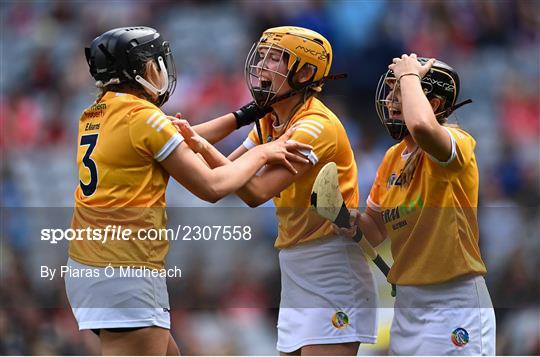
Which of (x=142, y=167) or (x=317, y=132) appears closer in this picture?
(x=142, y=167)

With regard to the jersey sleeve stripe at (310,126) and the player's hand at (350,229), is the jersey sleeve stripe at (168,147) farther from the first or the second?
the player's hand at (350,229)

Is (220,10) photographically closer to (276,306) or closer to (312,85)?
(276,306)

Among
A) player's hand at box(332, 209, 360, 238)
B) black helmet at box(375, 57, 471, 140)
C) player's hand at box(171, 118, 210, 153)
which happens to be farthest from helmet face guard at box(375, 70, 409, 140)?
player's hand at box(171, 118, 210, 153)

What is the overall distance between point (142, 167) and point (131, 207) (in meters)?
0.15

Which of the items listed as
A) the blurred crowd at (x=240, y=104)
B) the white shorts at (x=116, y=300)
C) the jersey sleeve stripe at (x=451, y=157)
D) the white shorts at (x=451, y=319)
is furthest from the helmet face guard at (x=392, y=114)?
the blurred crowd at (x=240, y=104)

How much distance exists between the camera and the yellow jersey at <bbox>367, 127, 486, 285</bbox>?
4020 mm

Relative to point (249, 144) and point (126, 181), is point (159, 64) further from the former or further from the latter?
point (249, 144)

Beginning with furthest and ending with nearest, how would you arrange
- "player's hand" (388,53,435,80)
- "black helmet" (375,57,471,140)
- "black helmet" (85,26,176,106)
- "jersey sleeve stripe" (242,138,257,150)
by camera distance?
1. "jersey sleeve stripe" (242,138,257,150)
2. "black helmet" (375,57,471,140)
3. "player's hand" (388,53,435,80)
4. "black helmet" (85,26,176,106)

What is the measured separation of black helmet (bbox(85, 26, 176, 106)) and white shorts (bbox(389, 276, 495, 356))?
4.35ft

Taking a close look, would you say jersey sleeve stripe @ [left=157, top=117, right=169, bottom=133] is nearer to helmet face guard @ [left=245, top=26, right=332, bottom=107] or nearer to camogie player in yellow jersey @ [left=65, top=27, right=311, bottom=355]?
camogie player in yellow jersey @ [left=65, top=27, right=311, bottom=355]

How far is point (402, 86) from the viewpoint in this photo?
3.97 metres

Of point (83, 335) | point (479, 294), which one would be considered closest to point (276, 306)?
point (83, 335)

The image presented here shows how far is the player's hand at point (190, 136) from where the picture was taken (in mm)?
4047

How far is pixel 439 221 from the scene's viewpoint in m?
4.05
